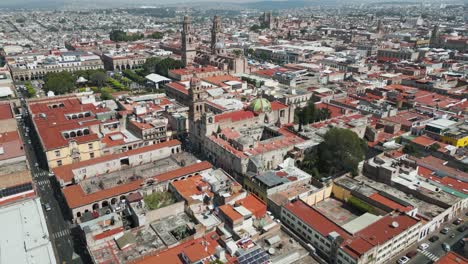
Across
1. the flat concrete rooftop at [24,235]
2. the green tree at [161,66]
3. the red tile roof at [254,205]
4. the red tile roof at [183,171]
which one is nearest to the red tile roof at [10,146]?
the flat concrete rooftop at [24,235]

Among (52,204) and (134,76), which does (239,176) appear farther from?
(134,76)

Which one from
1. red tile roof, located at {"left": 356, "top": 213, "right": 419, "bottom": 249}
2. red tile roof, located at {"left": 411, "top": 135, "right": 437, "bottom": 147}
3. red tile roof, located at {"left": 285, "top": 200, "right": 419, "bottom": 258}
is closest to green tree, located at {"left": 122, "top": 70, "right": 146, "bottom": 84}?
red tile roof, located at {"left": 411, "top": 135, "right": 437, "bottom": 147}

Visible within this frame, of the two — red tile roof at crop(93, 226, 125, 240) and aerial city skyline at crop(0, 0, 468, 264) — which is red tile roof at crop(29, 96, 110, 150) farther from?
red tile roof at crop(93, 226, 125, 240)

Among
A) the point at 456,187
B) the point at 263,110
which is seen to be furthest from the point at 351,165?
the point at 263,110

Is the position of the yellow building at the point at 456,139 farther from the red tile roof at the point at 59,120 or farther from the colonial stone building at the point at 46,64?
the colonial stone building at the point at 46,64

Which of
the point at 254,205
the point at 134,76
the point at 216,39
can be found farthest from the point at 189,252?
the point at 216,39
